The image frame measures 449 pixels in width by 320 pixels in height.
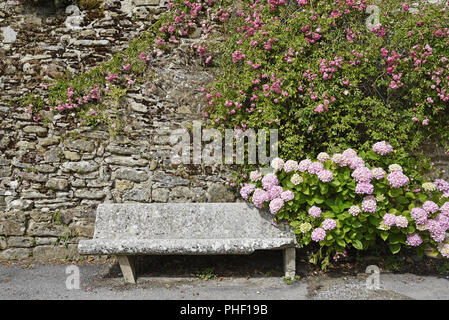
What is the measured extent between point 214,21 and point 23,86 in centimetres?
259

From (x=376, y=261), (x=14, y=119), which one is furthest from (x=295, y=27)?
(x=14, y=119)

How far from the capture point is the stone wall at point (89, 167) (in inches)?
172

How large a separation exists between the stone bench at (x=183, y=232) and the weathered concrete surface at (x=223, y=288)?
0.21 m

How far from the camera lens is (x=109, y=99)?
447 centimetres

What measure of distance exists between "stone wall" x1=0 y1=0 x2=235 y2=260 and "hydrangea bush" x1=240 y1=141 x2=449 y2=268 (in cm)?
89

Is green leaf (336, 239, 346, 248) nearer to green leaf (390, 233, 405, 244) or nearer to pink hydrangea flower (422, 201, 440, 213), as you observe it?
green leaf (390, 233, 405, 244)

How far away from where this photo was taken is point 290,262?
366 centimetres

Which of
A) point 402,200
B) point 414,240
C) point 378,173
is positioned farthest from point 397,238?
point 378,173

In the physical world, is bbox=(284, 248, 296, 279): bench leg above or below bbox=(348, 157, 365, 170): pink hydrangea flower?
below

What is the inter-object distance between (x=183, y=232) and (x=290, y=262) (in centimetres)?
115

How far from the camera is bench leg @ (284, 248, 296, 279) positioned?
364 cm

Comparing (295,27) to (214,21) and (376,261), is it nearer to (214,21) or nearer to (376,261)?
(214,21)
